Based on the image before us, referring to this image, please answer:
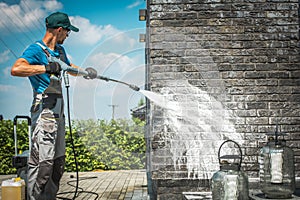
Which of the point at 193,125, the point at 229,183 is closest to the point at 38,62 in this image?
the point at 193,125

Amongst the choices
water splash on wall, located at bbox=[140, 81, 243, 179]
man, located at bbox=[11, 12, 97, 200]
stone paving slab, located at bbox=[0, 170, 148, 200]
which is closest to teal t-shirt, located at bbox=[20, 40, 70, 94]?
man, located at bbox=[11, 12, 97, 200]

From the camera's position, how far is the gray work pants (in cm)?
265

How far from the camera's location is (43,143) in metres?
2.66

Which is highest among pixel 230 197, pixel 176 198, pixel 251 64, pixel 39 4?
pixel 39 4

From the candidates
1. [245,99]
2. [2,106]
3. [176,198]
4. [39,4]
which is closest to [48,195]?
[176,198]

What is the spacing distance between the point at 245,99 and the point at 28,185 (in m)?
1.70

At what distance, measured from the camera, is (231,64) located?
3.19m

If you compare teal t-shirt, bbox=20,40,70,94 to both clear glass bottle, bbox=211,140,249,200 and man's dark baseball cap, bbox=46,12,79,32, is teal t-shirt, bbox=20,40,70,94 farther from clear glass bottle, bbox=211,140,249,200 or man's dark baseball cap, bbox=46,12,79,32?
clear glass bottle, bbox=211,140,249,200

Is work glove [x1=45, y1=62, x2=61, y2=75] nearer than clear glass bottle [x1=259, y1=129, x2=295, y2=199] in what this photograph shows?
No

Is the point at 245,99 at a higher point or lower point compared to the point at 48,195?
higher

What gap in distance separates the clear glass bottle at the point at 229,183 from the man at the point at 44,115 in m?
1.18

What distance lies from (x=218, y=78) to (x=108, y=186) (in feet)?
6.80

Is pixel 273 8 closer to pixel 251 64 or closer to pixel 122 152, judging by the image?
pixel 251 64

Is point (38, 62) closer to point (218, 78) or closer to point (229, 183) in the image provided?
point (218, 78)
